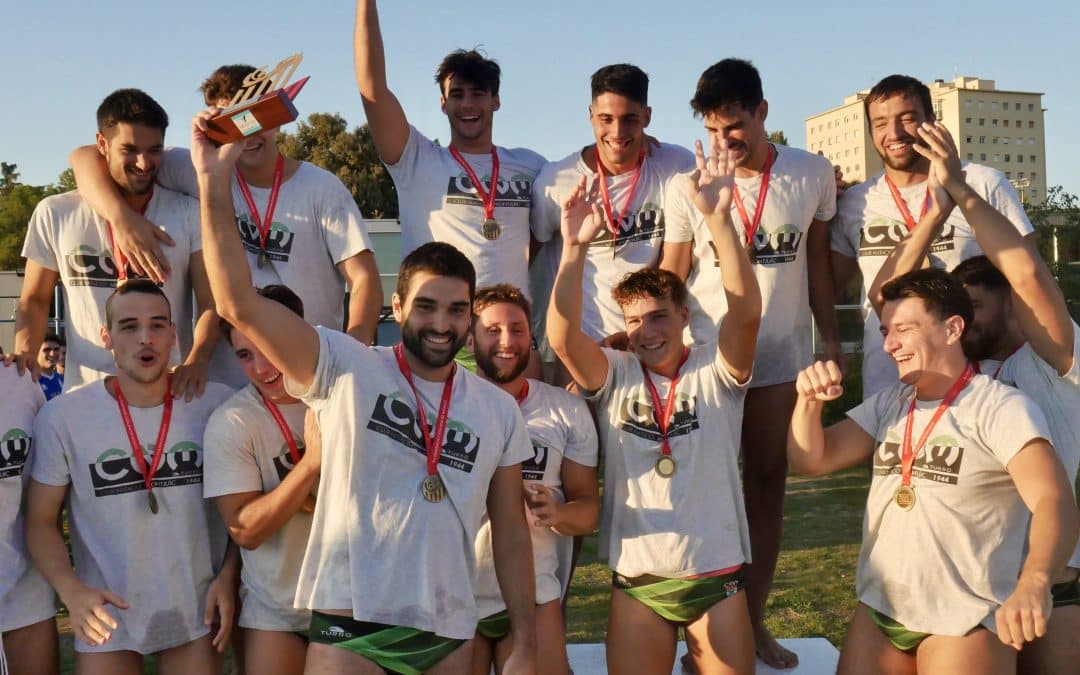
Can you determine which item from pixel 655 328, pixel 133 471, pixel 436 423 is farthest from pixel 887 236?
pixel 133 471

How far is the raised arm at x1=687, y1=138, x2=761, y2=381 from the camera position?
391 centimetres

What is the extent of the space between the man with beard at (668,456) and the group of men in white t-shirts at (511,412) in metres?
0.01

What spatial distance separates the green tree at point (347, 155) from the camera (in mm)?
30688

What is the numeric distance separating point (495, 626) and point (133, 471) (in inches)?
61.1

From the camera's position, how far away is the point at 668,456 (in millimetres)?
4203

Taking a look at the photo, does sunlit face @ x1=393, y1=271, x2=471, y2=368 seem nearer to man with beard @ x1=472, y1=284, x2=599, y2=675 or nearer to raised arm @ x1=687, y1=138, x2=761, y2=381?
man with beard @ x1=472, y1=284, x2=599, y2=675

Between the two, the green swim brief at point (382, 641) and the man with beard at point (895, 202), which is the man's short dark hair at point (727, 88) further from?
the green swim brief at point (382, 641)

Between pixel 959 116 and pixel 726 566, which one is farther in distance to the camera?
pixel 959 116

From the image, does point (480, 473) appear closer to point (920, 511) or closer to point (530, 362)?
point (530, 362)

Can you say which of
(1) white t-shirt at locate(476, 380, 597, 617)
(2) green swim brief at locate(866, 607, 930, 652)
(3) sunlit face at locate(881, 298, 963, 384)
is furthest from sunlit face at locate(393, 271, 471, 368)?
(2) green swim brief at locate(866, 607, 930, 652)

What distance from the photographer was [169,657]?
3.99 metres

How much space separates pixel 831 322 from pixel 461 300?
2351 mm

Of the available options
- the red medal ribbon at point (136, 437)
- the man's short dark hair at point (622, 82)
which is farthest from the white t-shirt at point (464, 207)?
the red medal ribbon at point (136, 437)

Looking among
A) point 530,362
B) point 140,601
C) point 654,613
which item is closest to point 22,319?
point 140,601
